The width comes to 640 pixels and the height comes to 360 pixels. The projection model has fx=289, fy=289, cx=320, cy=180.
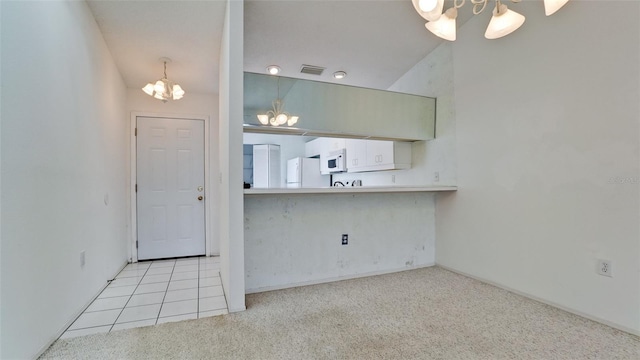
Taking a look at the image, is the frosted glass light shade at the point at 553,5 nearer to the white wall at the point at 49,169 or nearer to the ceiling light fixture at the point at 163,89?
the white wall at the point at 49,169

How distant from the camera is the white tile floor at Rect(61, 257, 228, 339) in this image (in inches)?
80.8

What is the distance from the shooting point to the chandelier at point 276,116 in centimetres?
271

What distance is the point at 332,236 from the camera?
296 centimetres

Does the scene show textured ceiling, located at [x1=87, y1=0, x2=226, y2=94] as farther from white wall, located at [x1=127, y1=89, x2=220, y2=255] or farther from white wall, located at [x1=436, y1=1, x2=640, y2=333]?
white wall, located at [x1=436, y1=1, x2=640, y2=333]

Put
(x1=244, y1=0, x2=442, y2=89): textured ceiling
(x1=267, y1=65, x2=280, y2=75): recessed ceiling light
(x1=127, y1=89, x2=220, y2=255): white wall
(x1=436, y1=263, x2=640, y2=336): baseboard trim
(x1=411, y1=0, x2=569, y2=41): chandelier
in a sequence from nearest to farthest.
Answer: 1. (x1=411, y1=0, x2=569, y2=41): chandelier
2. (x1=436, y1=263, x2=640, y2=336): baseboard trim
3. (x1=244, y1=0, x2=442, y2=89): textured ceiling
4. (x1=267, y1=65, x2=280, y2=75): recessed ceiling light
5. (x1=127, y1=89, x2=220, y2=255): white wall

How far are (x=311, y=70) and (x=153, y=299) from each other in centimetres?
311

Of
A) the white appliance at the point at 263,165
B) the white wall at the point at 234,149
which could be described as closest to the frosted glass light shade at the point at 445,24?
the white wall at the point at 234,149

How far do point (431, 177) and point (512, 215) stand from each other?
103 centimetres

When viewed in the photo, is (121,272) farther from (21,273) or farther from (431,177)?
(431,177)

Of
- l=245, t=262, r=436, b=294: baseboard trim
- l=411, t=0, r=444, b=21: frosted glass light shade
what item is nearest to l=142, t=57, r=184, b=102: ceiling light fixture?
l=245, t=262, r=436, b=294: baseboard trim

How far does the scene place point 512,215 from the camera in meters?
2.60

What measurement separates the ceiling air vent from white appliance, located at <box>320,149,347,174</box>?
144cm

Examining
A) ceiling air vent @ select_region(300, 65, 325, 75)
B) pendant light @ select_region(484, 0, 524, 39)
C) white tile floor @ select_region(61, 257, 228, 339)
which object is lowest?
white tile floor @ select_region(61, 257, 228, 339)

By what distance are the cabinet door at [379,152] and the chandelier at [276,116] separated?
1.52 meters
